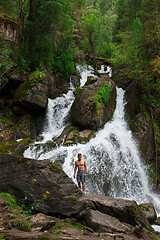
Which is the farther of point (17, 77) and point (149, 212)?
point (17, 77)

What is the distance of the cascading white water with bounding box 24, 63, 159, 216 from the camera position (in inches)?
372

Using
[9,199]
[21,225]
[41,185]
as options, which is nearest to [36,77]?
[41,185]

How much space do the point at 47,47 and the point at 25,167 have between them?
13401mm

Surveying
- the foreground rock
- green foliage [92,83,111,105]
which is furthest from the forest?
the foreground rock

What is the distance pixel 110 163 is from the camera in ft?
33.5

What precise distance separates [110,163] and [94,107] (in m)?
4.02

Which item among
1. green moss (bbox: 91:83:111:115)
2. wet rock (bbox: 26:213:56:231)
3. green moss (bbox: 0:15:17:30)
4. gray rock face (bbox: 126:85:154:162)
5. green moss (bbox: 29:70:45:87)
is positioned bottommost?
wet rock (bbox: 26:213:56:231)

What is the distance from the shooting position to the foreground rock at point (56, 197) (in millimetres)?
4699

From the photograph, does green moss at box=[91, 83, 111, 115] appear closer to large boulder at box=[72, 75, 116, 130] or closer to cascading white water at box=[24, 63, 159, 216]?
large boulder at box=[72, 75, 116, 130]

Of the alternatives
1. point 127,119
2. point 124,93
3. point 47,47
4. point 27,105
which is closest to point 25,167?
point 27,105

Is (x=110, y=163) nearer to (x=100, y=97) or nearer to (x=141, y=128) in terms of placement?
(x=141, y=128)

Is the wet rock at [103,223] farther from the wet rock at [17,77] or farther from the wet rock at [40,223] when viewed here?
the wet rock at [17,77]

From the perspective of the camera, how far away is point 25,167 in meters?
5.20

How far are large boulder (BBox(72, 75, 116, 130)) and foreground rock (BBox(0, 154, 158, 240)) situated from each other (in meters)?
6.67
